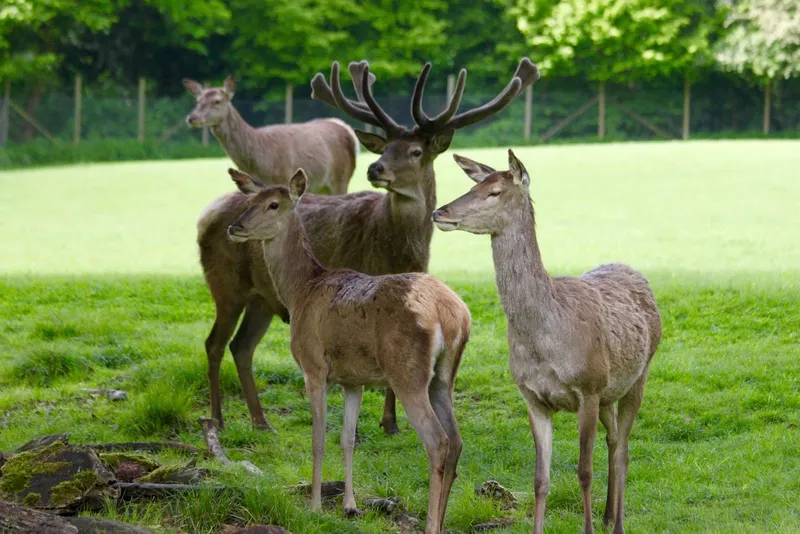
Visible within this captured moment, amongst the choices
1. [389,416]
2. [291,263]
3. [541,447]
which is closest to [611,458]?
[541,447]

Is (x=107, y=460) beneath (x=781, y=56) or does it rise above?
beneath

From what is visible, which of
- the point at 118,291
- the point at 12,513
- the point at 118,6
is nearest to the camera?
the point at 12,513

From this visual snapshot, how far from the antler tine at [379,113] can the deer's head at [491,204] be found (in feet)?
8.15

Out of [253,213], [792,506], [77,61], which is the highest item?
[77,61]

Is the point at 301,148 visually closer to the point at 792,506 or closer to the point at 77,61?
the point at 792,506

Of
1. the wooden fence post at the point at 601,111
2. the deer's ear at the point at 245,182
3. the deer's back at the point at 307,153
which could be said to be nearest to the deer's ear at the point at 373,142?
the deer's ear at the point at 245,182

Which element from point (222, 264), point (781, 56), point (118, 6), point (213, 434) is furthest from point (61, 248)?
point (781, 56)

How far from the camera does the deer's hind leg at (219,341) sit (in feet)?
27.5

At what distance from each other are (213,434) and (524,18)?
3249 centimetres

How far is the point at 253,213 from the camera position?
6812 millimetres

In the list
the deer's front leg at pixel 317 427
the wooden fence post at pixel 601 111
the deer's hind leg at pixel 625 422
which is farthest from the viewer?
the wooden fence post at pixel 601 111

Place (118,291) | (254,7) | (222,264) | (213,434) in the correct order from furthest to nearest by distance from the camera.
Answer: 1. (254,7)
2. (118,291)
3. (222,264)
4. (213,434)

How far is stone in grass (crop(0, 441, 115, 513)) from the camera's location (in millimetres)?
5375

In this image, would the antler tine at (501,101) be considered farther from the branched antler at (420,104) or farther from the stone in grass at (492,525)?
the stone in grass at (492,525)
